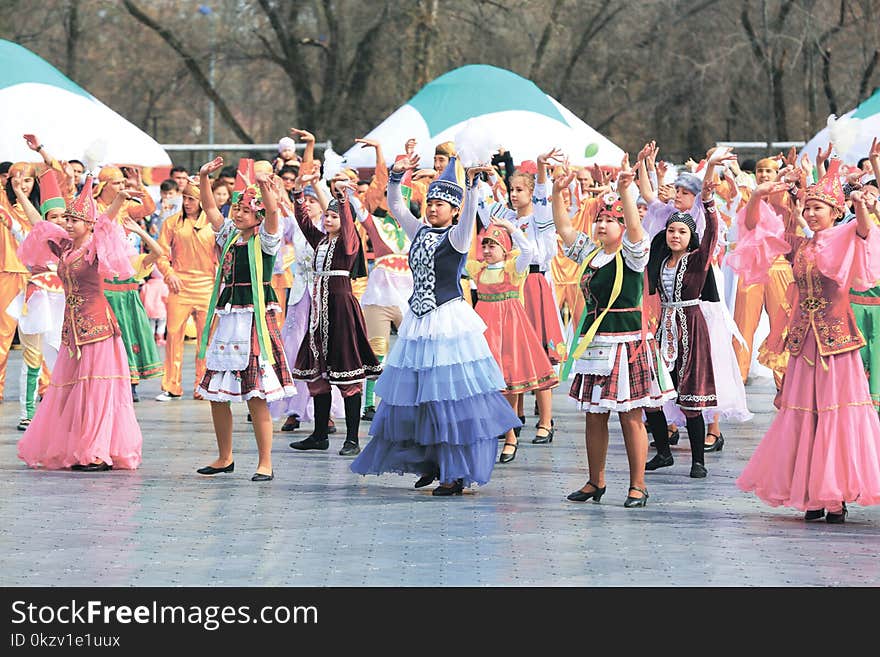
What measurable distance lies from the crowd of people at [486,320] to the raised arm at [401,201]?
2 centimetres

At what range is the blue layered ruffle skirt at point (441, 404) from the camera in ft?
29.6

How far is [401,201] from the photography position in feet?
31.6

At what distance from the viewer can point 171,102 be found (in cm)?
3478

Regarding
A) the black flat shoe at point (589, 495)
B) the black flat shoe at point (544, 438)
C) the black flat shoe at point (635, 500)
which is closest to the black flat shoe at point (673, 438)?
the black flat shoe at point (544, 438)

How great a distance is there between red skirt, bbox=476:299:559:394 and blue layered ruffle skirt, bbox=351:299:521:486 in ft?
5.70

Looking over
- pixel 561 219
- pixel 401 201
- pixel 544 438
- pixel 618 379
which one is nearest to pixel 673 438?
pixel 544 438

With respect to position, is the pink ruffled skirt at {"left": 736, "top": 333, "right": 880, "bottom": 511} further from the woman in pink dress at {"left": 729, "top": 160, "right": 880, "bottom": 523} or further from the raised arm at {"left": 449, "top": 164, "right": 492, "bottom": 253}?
the raised arm at {"left": 449, "top": 164, "right": 492, "bottom": 253}

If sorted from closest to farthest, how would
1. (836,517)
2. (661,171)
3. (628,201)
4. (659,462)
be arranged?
(836,517) → (628,201) → (659,462) → (661,171)

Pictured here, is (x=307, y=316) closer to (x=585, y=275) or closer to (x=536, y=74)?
(x=585, y=275)

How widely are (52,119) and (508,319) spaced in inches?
324

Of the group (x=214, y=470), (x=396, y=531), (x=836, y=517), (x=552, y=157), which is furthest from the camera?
(x=214, y=470)

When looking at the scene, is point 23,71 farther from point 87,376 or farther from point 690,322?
point 690,322

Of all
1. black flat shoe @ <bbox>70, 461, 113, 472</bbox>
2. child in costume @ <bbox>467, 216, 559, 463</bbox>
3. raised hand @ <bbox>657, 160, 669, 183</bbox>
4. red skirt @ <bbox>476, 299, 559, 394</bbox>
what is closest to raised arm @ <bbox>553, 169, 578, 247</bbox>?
child in costume @ <bbox>467, 216, 559, 463</bbox>
